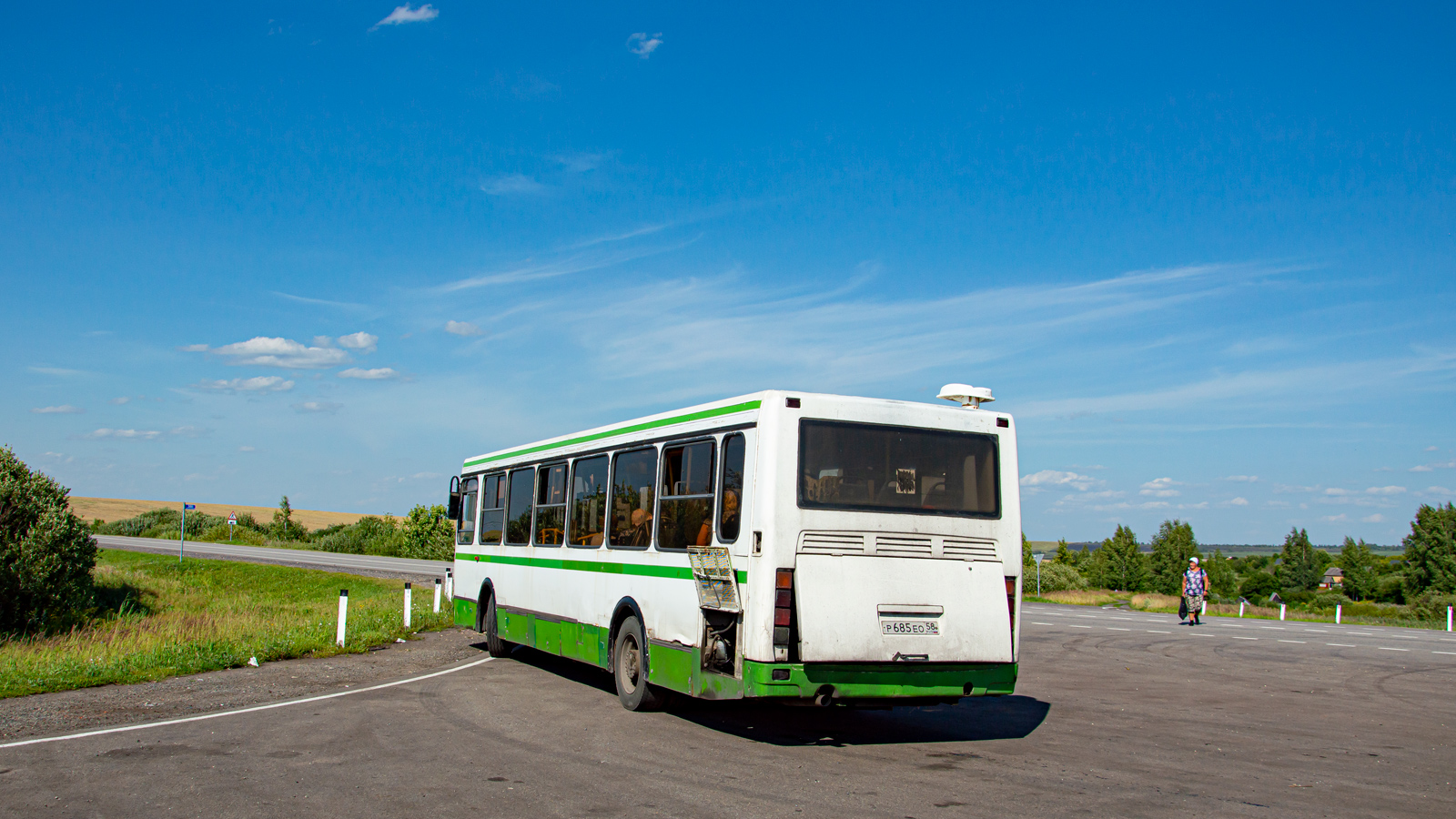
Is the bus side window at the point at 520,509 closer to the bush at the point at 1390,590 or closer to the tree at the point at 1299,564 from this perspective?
the bush at the point at 1390,590

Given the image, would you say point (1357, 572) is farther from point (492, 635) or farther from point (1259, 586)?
point (492, 635)

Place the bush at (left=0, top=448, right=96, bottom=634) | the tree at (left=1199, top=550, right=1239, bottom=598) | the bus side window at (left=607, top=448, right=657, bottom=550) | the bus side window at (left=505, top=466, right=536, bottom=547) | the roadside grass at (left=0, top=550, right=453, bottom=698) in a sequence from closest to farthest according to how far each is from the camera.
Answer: the bus side window at (left=607, top=448, right=657, bottom=550), the roadside grass at (left=0, top=550, right=453, bottom=698), the bus side window at (left=505, top=466, right=536, bottom=547), the bush at (left=0, top=448, right=96, bottom=634), the tree at (left=1199, top=550, right=1239, bottom=598)

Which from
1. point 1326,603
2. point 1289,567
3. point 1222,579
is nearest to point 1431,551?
point 1326,603

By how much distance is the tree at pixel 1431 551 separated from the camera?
300ft

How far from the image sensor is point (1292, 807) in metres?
6.82

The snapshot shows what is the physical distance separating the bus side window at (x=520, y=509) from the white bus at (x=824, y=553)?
12.6 ft

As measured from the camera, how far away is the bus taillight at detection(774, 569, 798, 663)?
27.1 feet

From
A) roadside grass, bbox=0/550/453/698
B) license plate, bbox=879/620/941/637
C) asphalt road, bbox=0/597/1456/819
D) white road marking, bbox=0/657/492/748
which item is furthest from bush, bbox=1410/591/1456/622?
white road marking, bbox=0/657/492/748

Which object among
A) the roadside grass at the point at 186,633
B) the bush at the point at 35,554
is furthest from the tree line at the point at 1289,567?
the bush at the point at 35,554

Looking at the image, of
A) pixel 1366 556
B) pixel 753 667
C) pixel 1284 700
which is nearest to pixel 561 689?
pixel 753 667

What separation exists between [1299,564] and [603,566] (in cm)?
15023

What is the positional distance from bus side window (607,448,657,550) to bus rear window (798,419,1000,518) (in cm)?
231

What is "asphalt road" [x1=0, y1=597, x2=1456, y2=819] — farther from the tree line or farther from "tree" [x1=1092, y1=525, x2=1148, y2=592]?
"tree" [x1=1092, y1=525, x2=1148, y2=592]

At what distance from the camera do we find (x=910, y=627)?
28.4 ft
